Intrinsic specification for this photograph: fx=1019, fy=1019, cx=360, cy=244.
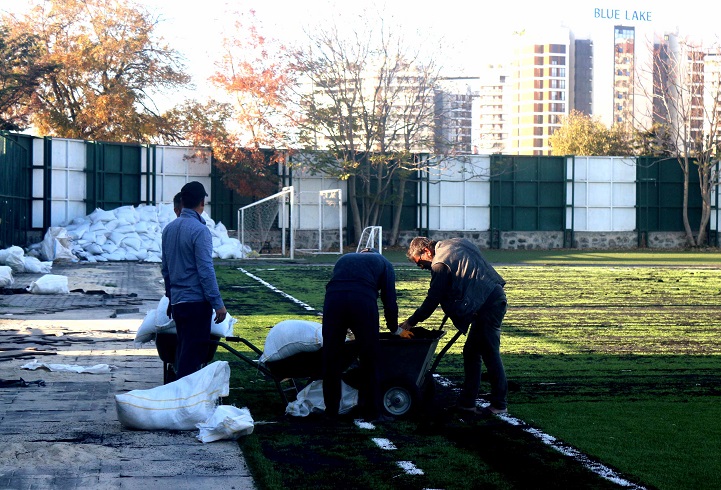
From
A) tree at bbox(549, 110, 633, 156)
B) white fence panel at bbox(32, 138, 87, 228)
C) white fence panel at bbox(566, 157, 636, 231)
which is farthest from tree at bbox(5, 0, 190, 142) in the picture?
tree at bbox(549, 110, 633, 156)

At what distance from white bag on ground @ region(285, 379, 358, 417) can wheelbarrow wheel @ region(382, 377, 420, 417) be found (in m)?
0.26

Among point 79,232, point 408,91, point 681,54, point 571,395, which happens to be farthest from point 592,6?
point 571,395

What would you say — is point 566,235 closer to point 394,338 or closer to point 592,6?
point 394,338

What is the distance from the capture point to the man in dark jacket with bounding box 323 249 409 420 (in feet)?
26.4

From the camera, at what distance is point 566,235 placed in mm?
42688

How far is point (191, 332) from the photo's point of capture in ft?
26.6

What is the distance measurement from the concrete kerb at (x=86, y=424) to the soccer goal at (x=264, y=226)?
21.7 meters

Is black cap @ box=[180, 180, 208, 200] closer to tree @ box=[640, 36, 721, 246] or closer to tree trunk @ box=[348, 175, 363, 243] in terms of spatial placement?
tree trunk @ box=[348, 175, 363, 243]

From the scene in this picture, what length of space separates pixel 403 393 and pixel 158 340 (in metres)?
2.23

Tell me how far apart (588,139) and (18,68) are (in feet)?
178

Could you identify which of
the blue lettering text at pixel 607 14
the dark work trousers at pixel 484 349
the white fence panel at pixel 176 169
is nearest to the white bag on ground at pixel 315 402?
the dark work trousers at pixel 484 349

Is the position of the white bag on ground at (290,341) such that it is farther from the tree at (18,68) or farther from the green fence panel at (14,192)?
the tree at (18,68)

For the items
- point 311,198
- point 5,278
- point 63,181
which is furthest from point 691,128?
point 5,278

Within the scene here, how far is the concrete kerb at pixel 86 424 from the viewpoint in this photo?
6.20 metres
